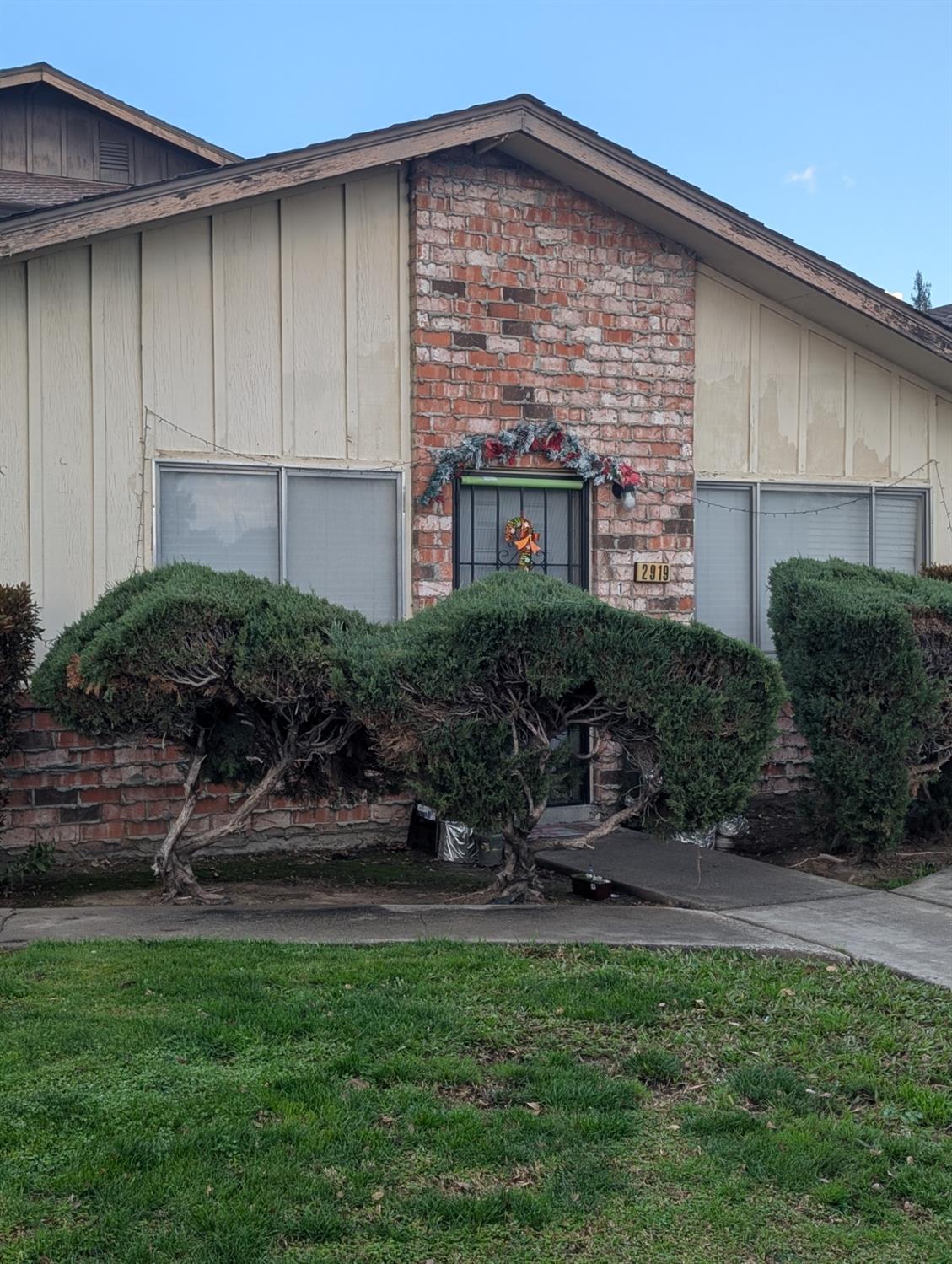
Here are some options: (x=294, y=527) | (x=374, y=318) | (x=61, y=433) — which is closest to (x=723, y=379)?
(x=374, y=318)

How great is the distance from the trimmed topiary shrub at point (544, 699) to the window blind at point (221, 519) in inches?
81.5

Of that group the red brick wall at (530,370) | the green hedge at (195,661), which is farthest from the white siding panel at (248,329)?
the green hedge at (195,661)

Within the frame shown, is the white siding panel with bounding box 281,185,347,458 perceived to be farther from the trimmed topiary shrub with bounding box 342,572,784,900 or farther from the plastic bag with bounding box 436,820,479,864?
the plastic bag with bounding box 436,820,479,864

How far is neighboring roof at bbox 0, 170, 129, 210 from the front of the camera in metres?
11.1

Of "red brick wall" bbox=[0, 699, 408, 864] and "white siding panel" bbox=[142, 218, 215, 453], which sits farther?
"white siding panel" bbox=[142, 218, 215, 453]

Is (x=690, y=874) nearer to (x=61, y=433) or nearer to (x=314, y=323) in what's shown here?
(x=314, y=323)

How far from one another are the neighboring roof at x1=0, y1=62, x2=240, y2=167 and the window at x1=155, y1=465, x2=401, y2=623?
25.3 feet

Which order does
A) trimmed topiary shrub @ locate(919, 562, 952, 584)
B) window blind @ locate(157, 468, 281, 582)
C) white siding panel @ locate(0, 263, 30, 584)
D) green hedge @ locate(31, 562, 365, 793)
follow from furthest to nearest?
trimmed topiary shrub @ locate(919, 562, 952, 584), window blind @ locate(157, 468, 281, 582), white siding panel @ locate(0, 263, 30, 584), green hedge @ locate(31, 562, 365, 793)

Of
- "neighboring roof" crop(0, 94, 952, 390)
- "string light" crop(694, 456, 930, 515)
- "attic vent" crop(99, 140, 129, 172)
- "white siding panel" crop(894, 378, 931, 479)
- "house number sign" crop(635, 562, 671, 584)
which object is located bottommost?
"house number sign" crop(635, 562, 671, 584)

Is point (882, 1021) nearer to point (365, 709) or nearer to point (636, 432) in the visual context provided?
point (365, 709)

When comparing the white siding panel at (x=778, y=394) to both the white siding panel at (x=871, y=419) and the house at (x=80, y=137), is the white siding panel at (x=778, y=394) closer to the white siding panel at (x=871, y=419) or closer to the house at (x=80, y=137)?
the white siding panel at (x=871, y=419)

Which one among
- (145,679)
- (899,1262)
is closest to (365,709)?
(145,679)

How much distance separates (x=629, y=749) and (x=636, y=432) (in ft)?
11.5

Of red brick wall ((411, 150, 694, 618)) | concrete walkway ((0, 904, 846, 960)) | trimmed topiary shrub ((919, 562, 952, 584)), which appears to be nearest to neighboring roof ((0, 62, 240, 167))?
red brick wall ((411, 150, 694, 618))
